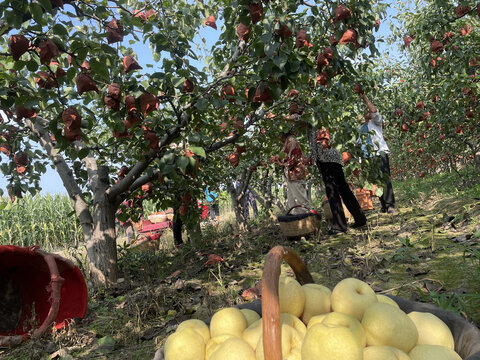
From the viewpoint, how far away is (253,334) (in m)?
1.01

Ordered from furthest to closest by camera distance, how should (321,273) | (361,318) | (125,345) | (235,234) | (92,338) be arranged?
(235,234) < (321,273) < (92,338) < (125,345) < (361,318)

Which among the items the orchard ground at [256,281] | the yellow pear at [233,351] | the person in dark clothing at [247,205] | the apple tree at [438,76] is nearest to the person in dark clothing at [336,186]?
the orchard ground at [256,281]

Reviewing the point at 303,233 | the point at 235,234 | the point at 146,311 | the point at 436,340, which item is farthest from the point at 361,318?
the point at 235,234

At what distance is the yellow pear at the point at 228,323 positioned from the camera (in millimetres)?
1079

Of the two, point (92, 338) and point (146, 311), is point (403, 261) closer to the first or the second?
point (146, 311)

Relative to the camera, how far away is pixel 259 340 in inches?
36.7

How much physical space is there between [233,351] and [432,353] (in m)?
0.53

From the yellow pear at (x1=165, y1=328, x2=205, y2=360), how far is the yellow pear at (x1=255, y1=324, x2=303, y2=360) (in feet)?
0.64

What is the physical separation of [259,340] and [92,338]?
1.95 meters

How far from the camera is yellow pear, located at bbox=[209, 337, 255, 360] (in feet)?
2.89

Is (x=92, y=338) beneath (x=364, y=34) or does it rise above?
beneath

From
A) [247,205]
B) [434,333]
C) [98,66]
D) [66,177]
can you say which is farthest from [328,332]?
[247,205]

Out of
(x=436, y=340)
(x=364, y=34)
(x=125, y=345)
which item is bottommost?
(x=125, y=345)

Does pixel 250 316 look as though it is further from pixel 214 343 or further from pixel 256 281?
pixel 256 281
